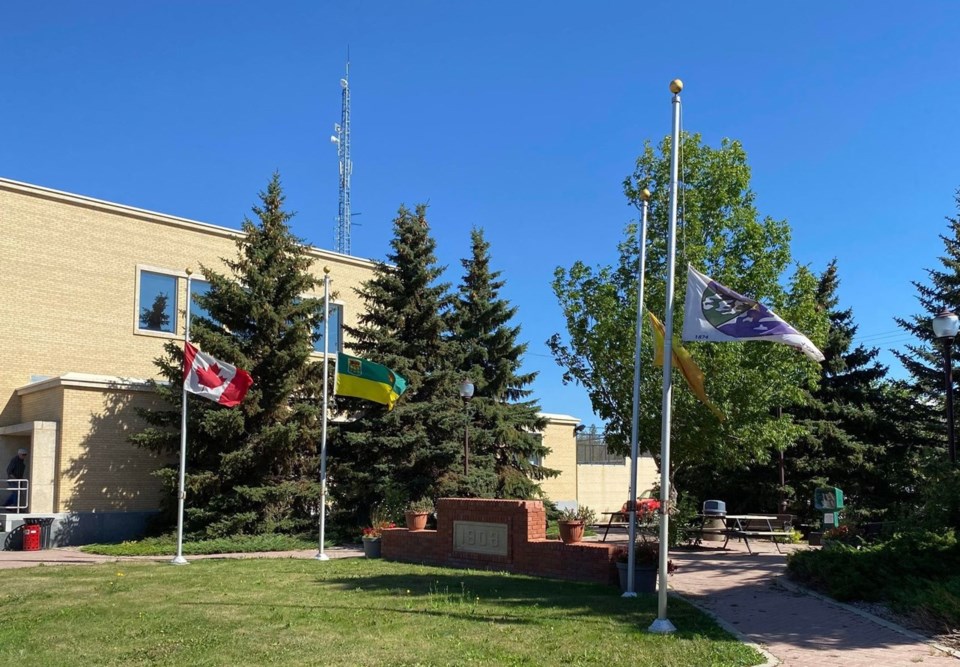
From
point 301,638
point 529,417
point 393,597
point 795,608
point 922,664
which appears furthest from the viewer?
point 529,417

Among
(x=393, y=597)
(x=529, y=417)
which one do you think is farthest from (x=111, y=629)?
(x=529, y=417)

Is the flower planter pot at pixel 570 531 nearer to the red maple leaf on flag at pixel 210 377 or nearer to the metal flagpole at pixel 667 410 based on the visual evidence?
the metal flagpole at pixel 667 410

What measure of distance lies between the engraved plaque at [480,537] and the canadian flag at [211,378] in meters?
6.16

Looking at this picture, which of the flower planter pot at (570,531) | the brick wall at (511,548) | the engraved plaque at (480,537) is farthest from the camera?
the engraved plaque at (480,537)

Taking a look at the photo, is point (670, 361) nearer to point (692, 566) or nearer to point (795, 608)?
point (795, 608)

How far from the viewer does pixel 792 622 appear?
10117 millimetres

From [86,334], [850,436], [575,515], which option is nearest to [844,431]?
[850,436]

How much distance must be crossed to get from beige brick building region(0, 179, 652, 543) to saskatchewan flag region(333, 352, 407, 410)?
8978mm

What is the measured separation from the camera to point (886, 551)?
12234 mm

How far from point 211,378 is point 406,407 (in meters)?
7.50

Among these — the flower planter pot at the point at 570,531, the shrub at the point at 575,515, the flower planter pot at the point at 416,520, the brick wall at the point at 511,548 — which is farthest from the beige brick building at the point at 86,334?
the flower planter pot at the point at 570,531

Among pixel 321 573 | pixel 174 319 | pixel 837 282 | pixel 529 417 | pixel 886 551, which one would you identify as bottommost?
pixel 321 573

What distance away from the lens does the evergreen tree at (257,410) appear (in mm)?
23406

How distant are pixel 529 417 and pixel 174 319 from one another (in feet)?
44.2
